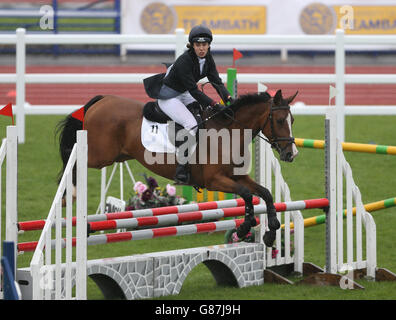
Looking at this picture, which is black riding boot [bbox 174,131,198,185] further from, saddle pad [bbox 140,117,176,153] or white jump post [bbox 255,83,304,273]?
white jump post [bbox 255,83,304,273]

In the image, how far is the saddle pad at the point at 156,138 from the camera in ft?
24.1

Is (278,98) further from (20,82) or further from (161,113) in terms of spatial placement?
(20,82)

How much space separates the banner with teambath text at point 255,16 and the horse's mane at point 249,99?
13.1 metres

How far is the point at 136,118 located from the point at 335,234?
176cm

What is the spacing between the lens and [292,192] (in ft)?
37.9

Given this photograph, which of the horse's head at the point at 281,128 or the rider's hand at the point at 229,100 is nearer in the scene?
the horse's head at the point at 281,128

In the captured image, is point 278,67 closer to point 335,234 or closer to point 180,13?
point 180,13

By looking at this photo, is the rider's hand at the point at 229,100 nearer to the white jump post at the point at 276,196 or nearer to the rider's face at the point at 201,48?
the rider's face at the point at 201,48

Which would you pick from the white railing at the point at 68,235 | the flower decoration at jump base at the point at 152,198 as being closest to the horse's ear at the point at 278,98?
the white railing at the point at 68,235

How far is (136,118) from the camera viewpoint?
302 inches

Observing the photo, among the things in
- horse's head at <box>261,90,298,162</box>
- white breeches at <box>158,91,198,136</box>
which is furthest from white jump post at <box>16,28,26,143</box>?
horse's head at <box>261,90,298,162</box>

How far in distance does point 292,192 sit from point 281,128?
15.3ft

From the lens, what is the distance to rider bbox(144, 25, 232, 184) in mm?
7090

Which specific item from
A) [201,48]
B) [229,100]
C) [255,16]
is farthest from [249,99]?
[255,16]
